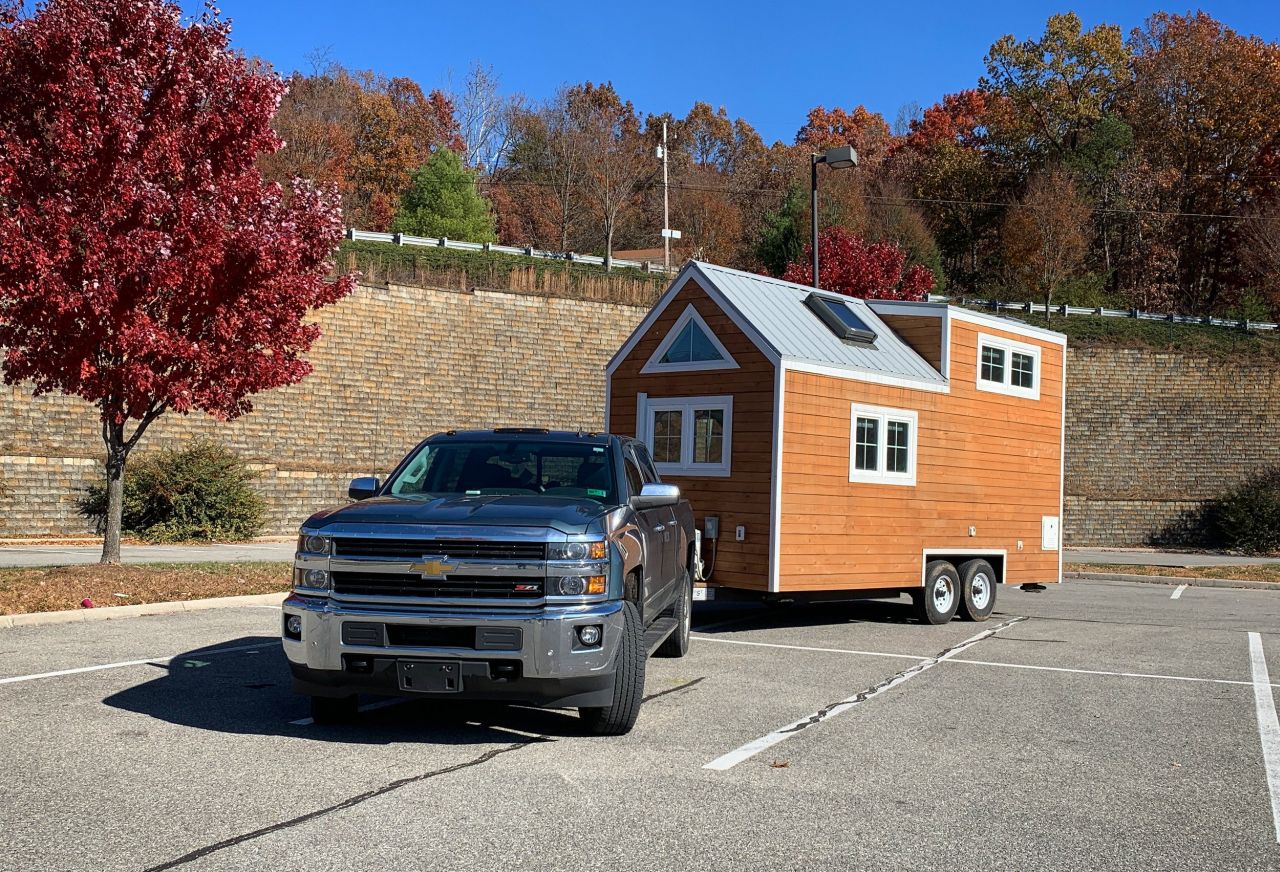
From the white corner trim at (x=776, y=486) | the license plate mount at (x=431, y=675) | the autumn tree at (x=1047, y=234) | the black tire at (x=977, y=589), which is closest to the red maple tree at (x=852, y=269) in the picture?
the black tire at (x=977, y=589)

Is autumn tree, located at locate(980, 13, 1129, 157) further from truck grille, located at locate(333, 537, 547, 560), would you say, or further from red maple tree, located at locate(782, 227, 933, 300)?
truck grille, located at locate(333, 537, 547, 560)

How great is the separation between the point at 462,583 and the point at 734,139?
7831 centimetres

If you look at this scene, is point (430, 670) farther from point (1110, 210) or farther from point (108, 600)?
point (1110, 210)

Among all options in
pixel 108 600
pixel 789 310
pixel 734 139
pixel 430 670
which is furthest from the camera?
pixel 734 139

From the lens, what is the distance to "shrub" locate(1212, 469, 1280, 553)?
35.2 metres

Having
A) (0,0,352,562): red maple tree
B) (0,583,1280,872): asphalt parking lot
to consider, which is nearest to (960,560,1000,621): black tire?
(0,583,1280,872): asphalt parking lot

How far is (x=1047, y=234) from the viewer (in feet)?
185

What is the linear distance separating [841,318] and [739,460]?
2829 millimetres

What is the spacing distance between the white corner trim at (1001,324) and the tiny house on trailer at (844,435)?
0.03 meters

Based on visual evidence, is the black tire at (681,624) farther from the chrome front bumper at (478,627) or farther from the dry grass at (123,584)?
the dry grass at (123,584)

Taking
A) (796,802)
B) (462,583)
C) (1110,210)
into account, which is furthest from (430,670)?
(1110,210)

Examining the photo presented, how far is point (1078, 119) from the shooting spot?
2509 inches

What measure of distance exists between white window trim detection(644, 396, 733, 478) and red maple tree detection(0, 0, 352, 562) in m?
4.69

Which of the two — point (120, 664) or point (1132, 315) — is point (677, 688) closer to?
point (120, 664)
